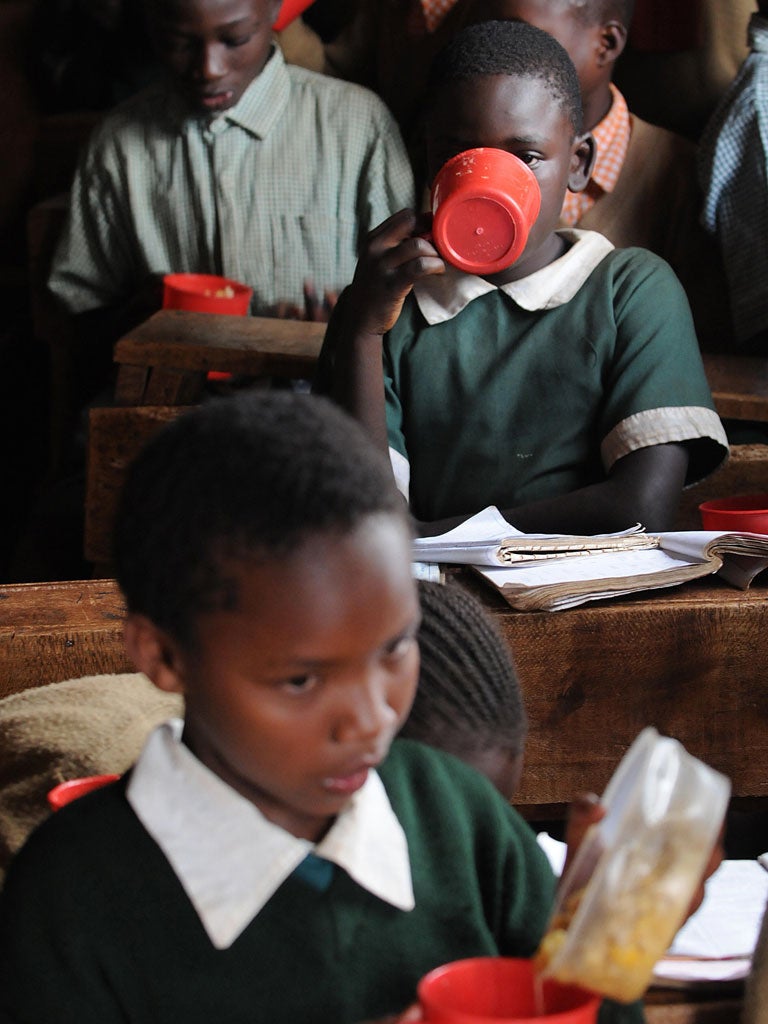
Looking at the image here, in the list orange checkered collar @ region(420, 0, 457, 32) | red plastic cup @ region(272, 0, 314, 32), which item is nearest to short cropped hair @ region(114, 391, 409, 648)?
orange checkered collar @ region(420, 0, 457, 32)

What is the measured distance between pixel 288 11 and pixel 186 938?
3.08 m

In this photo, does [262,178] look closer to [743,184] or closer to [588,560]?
[743,184]

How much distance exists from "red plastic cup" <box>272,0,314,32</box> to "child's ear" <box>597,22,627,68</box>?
3.14ft

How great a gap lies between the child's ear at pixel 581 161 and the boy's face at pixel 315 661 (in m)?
1.55

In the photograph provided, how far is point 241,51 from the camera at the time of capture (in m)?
3.26

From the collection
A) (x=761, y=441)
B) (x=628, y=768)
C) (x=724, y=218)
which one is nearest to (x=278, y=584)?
(x=628, y=768)

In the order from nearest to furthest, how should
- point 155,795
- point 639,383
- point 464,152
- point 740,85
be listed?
point 155,795, point 464,152, point 639,383, point 740,85

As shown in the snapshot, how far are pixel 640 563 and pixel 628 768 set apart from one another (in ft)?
3.33

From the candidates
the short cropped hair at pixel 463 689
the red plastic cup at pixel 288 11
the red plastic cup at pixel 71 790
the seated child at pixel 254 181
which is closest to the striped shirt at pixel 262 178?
the seated child at pixel 254 181

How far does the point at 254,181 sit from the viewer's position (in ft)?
11.4

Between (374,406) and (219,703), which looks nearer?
(219,703)

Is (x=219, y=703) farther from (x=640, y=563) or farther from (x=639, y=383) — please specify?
(x=639, y=383)

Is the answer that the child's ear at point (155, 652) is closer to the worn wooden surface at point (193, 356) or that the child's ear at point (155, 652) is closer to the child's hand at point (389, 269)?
the child's hand at point (389, 269)

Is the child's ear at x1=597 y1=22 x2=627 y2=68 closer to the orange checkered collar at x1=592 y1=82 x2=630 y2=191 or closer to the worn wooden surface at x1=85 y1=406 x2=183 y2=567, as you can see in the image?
the orange checkered collar at x1=592 y1=82 x2=630 y2=191
